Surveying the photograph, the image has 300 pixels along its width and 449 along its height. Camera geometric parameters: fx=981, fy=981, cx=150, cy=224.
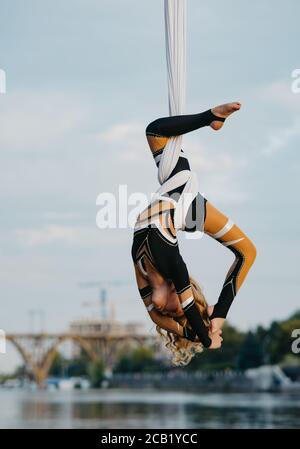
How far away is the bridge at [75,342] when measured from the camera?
10225 cm

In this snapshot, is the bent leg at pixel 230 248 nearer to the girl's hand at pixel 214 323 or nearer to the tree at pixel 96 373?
the girl's hand at pixel 214 323

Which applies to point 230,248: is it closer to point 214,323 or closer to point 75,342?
point 214,323

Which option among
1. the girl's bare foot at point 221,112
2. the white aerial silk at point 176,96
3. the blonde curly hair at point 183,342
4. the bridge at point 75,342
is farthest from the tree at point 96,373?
the girl's bare foot at point 221,112

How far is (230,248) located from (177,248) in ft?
0.78

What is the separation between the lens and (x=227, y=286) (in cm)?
326

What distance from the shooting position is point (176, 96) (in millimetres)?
2988

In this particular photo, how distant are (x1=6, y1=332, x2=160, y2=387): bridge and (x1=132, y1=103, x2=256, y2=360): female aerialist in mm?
93116

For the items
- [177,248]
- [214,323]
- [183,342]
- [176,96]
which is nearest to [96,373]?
[183,342]

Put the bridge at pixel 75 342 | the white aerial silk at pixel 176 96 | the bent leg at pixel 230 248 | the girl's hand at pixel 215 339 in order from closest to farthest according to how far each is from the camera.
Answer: the white aerial silk at pixel 176 96, the bent leg at pixel 230 248, the girl's hand at pixel 215 339, the bridge at pixel 75 342

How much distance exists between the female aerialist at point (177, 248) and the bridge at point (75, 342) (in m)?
93.1

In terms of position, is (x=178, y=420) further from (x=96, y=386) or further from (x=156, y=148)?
(x=96, y=386)
